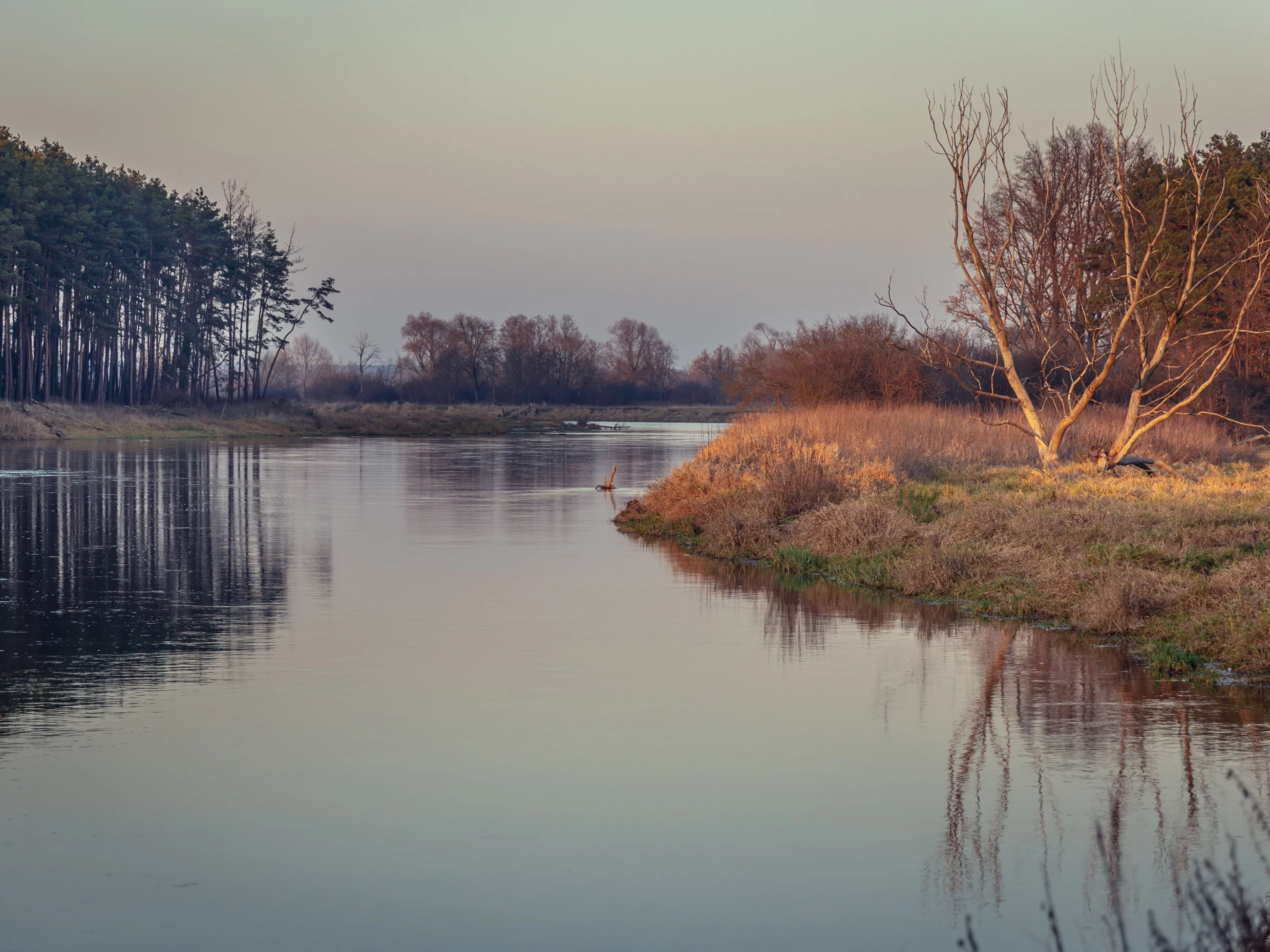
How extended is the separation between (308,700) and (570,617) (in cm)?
560

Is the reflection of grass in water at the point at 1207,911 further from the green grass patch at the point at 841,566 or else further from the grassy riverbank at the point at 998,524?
the green grass patch at the point at 841,566

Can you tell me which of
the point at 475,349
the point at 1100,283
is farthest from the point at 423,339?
the point at 1100,283

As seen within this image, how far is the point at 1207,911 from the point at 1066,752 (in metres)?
3.22

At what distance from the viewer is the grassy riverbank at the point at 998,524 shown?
15.8 m

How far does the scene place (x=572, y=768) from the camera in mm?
10211

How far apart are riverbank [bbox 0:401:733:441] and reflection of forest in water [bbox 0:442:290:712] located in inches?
1520

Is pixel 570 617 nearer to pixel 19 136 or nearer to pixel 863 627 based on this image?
pixel 863 627

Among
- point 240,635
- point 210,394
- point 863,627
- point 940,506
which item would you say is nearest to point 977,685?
point 863,627

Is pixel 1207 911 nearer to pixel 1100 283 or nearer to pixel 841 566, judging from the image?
pixel 841 566

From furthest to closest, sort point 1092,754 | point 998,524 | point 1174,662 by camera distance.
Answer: point 998,524 < point 1174,662 < point 1092,754

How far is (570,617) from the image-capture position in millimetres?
17594

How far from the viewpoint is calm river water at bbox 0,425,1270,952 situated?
24.5 ft

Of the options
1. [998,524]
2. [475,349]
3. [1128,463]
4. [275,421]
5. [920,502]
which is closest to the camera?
[998,524]

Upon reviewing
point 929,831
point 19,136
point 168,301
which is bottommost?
point 929,831
